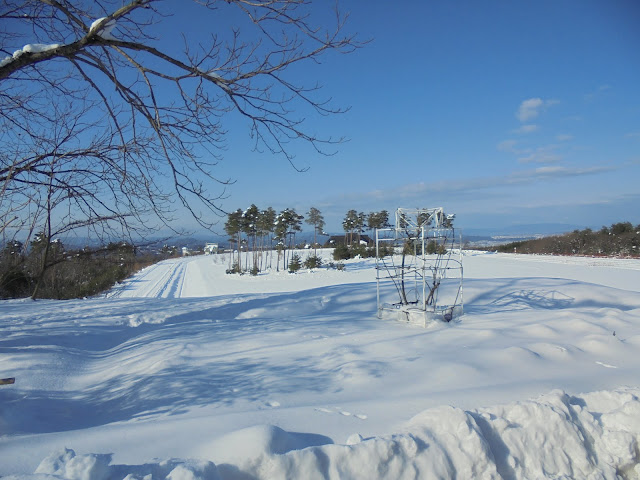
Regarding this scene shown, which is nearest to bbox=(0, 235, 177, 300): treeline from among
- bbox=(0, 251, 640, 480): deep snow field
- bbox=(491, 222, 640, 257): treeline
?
bbox=(0, 251, 640, 480): deep snow field

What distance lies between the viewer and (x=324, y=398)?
3.67 meters

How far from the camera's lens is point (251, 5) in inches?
159

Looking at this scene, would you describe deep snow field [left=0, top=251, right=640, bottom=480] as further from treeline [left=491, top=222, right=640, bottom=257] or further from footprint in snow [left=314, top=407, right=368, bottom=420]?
treeline [left=491, top=222, right=640, bottom=257]

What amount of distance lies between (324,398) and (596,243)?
33.5 m

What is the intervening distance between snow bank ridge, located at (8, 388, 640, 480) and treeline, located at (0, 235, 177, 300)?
11.5 feet

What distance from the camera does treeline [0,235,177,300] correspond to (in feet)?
18.0

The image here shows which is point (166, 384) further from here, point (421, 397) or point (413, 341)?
point (413, 341)

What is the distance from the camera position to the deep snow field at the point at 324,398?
2396mm

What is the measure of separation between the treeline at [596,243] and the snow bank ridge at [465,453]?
1161 inches

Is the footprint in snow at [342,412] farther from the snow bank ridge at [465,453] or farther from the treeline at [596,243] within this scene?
the treeline at [596,243]

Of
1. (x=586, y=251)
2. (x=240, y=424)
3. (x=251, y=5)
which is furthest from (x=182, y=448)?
(x=586, y=251)

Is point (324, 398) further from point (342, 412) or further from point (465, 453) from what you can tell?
point (465, 453)

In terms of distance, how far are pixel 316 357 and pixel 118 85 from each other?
377 cm

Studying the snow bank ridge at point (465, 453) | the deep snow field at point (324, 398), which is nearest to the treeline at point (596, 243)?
the deep snow field at point (324, 398)
